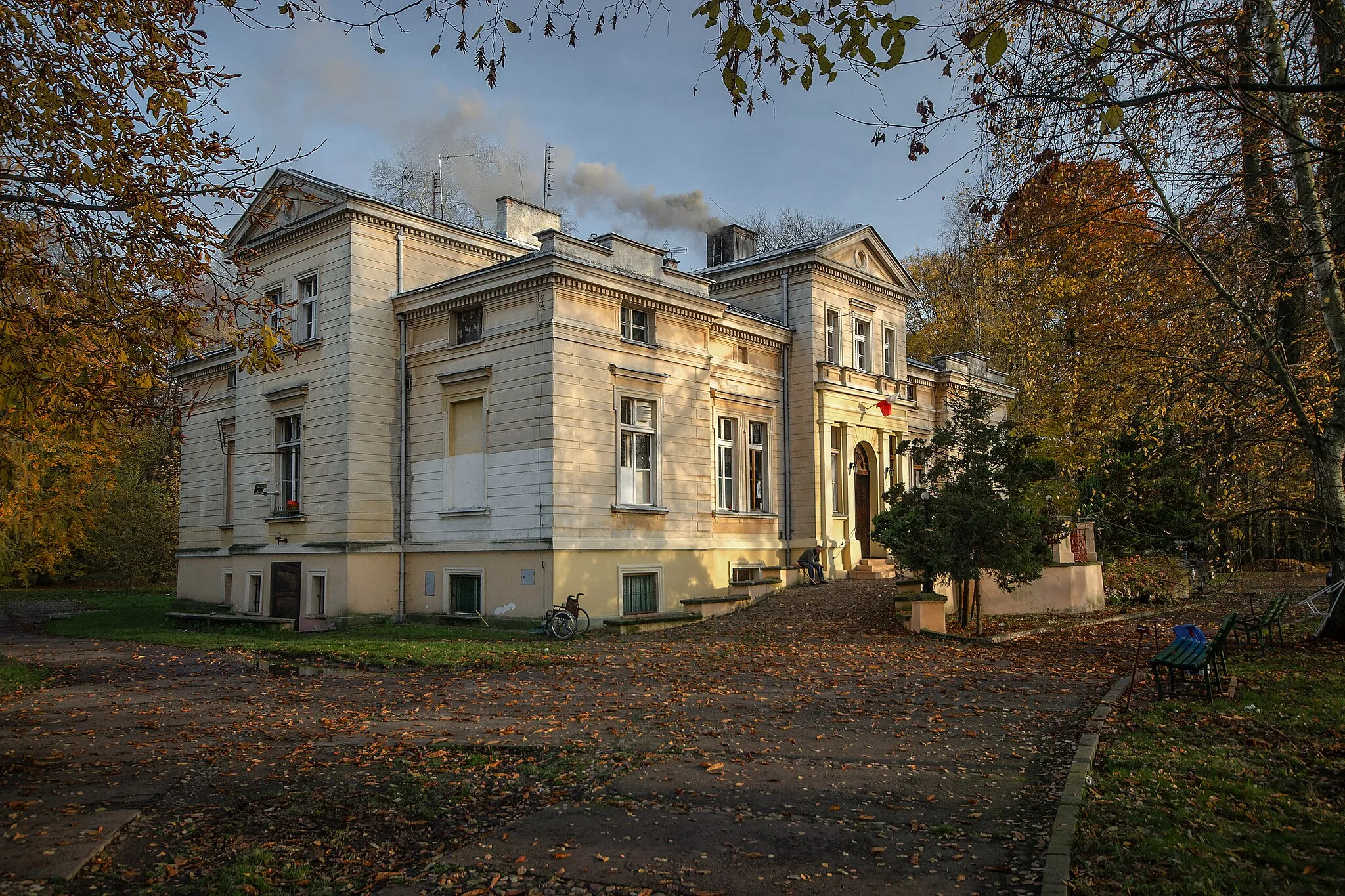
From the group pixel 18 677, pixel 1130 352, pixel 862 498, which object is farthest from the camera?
pixel 862 498

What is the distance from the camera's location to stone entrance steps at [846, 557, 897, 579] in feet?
86.3

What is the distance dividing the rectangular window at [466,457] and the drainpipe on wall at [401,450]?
1.44 m

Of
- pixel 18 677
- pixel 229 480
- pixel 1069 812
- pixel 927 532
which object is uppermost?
pixel 229 480

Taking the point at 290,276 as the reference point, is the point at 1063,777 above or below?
below

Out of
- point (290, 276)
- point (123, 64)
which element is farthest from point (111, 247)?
point (290, 276)

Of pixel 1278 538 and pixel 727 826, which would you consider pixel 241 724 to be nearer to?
pixel 727 826

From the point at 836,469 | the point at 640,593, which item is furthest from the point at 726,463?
the point at 640,593

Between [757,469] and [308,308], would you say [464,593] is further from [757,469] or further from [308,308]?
[757,469]

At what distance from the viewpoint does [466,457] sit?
2159cm

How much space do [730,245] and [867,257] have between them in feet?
14.6

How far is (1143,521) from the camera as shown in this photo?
2684 cm

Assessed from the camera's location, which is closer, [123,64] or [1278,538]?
[123,64]

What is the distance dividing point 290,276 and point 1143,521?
23.9 metres

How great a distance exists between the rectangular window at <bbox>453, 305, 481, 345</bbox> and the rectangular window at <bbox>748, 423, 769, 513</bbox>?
26.1 ft
